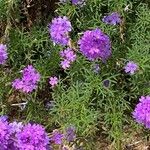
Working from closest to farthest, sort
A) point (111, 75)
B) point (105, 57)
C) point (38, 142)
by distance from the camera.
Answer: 1. point (38, 142)
2. point (105, 57)
3. point (111, 75)

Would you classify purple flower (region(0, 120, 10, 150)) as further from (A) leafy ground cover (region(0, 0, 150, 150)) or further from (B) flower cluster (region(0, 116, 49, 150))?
(A) leafy ground cover (region(0, 0, 150, 150))

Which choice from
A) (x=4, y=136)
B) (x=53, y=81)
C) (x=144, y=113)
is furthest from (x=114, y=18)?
(x=4, y=136)

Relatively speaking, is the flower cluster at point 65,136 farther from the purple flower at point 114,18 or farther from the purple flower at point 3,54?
the purple flower at point 114,18

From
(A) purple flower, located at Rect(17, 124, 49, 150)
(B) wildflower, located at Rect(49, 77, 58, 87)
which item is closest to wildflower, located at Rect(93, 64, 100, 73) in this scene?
(B) wildflower, located at Rect(49, 77, 58, 87)

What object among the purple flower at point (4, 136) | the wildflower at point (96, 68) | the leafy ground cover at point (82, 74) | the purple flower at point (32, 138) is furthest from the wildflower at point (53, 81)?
the purple flower at point (4, 136)

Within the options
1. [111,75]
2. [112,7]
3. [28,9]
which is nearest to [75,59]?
[111,75]

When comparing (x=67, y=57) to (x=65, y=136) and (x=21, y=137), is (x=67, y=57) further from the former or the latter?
(x=21, y=137)

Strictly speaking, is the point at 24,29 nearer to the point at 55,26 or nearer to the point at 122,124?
the point at 55,26
